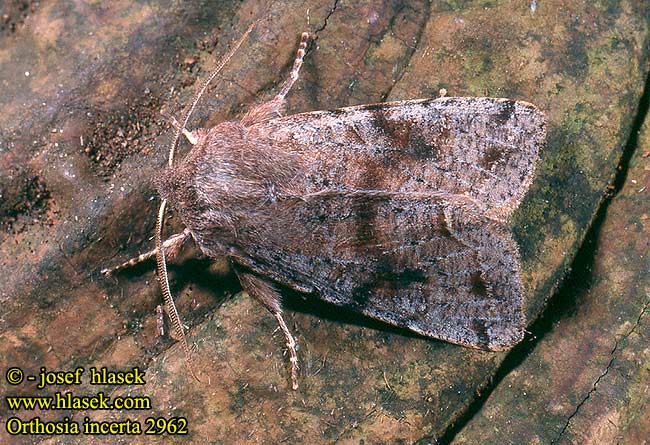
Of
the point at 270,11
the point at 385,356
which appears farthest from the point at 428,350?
the point at 270,11

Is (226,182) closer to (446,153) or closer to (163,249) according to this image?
(163,249)

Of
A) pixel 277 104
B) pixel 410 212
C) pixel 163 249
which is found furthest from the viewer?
pixel 277 104

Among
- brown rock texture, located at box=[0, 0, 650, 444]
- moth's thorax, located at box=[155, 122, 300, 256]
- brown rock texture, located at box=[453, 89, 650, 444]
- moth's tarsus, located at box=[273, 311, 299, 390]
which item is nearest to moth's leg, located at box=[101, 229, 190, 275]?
brown rock texture, located at box=[0, 0, 650, 444]

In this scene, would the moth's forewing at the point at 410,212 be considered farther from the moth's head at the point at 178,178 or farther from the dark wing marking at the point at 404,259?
the moth's head at the point at 178,178

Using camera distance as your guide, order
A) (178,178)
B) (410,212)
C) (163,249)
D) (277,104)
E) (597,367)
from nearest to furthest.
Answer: (410,212), (178,178), (597,367), (163,249), (277,104)

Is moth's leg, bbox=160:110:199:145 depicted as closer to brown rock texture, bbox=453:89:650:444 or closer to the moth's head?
the moth's head

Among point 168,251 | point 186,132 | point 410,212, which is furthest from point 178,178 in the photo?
point 410,212
